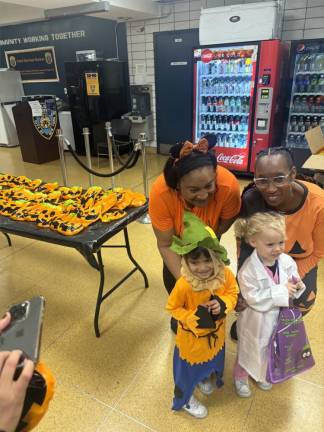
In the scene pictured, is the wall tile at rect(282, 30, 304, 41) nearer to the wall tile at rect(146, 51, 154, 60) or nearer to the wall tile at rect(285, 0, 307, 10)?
the wall tile at rect(285, 0, 307, 10)

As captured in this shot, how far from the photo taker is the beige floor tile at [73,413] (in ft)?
5.55

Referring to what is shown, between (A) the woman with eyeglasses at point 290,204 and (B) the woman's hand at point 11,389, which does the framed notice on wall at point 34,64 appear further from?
(B) the woman's hand at point 11,389

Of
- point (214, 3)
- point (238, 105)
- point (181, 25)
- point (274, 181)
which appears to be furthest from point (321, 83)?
point (274, 181)

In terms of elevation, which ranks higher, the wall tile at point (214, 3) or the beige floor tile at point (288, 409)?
the wall tile at point (214, 3)

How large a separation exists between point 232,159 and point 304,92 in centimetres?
143

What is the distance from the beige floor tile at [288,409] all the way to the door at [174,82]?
4.85 metres

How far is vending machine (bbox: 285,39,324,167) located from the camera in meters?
4.44

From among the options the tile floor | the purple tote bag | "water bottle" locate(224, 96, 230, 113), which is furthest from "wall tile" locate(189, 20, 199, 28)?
the purple tote bag

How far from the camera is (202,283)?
1.39 m

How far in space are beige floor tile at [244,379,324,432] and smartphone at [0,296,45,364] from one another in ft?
4.34

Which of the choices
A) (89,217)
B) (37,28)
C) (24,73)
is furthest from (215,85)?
(24,73)

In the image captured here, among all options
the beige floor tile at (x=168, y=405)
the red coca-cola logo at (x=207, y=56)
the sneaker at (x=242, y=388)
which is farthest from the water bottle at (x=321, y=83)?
the sneaker at (x=242, y=388)

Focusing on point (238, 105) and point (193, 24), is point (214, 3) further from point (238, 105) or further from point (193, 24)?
point (238, 105)

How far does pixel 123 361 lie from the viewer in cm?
208
